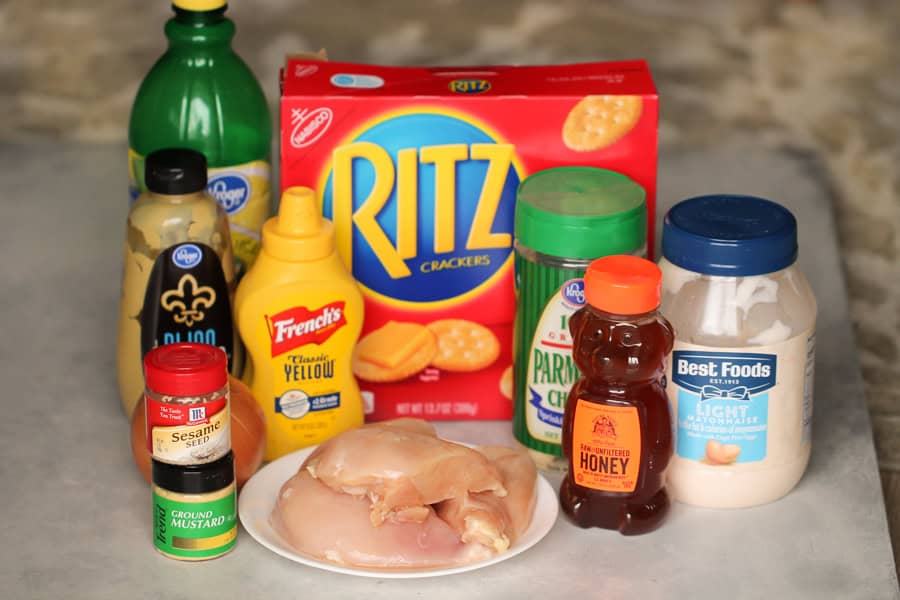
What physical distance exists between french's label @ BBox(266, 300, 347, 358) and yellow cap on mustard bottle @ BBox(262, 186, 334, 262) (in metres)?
0.05

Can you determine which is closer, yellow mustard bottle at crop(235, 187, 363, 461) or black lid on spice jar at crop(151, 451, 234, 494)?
black lid on spice jar at crop(151, 451, 234, 494)

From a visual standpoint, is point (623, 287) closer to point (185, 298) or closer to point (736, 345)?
point (736, 345)

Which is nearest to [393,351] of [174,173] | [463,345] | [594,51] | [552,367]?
[463,345]

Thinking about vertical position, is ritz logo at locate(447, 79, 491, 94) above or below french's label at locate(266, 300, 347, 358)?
above

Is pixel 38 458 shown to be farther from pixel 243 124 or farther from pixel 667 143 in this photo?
pixel 667 143

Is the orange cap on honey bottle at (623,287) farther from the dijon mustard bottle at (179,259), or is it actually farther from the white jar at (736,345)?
the dijon mustard bottle at (179,259)

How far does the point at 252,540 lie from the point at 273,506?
1.4 inches

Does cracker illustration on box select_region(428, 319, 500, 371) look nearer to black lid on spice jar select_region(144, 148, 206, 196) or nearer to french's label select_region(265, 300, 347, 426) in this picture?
french's label select_region(265, 300, 347, 426)

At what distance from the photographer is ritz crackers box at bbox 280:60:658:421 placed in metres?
1.51

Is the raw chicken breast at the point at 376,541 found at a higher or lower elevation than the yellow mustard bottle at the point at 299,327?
lower

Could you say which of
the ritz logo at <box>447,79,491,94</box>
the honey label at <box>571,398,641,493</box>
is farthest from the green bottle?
the honey label at <box>571,398,641,493</box>

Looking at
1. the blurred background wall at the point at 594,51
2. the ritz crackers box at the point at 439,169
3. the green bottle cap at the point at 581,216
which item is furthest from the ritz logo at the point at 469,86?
the blurred background wall at the point at 594,51

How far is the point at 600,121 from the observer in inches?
59.8

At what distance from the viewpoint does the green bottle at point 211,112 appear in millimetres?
1593
